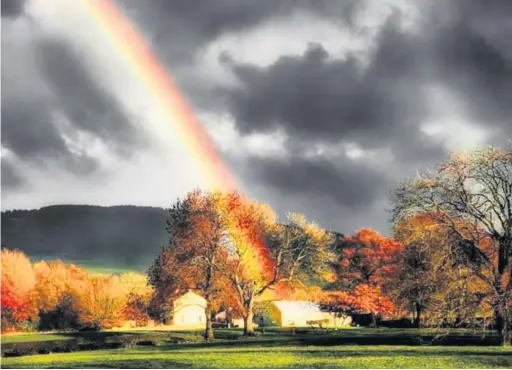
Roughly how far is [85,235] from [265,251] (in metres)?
64.9

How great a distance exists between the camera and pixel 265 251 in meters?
42.5

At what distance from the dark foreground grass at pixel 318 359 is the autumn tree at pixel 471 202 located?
4.19 m

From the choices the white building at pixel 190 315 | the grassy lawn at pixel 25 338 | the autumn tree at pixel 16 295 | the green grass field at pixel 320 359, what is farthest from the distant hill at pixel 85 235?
the green grass field at pixel 320 359

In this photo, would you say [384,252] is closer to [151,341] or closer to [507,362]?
[151,341]

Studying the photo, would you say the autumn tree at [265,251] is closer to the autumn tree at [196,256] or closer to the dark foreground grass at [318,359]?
the autumn tree at [196,256]

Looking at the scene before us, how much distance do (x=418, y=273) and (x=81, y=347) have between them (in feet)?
61.2

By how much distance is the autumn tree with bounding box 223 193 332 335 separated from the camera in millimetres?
40344

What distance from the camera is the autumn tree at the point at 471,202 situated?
2755 cm

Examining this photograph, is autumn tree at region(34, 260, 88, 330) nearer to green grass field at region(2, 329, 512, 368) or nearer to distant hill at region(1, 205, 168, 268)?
green grass field at region(2, 329, 512, 368)

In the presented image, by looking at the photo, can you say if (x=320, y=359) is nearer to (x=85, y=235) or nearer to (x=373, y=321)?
(x=373, y=321)

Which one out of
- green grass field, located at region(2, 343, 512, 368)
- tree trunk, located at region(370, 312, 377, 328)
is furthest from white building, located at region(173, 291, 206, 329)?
green grass field, located at region(2, 343, 512, 368)

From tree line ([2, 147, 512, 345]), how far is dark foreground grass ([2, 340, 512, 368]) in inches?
102

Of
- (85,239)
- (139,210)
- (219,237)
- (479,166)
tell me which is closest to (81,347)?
(219,237)

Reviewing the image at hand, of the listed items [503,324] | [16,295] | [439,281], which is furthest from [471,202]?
[16,295]
